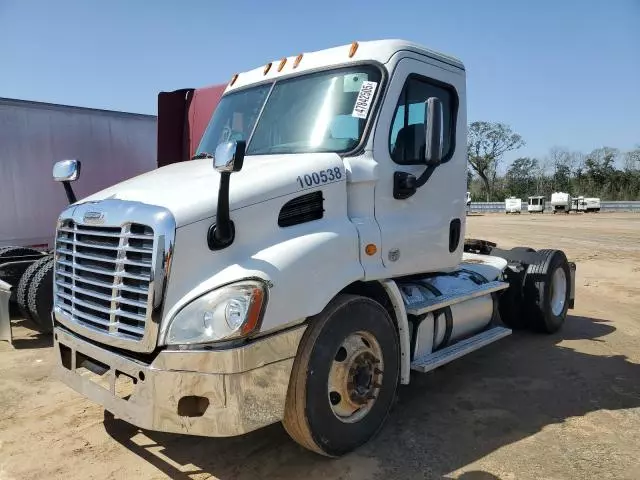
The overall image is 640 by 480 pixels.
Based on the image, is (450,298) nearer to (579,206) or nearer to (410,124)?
(410,124)

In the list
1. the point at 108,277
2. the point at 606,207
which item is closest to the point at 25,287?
the point at 108,277

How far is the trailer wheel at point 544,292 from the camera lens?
22.0 ft

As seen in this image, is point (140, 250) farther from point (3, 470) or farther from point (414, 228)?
point (414, 228)

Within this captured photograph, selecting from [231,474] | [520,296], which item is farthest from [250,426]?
[520,296]

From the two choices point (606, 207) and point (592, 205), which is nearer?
point (592, 205)

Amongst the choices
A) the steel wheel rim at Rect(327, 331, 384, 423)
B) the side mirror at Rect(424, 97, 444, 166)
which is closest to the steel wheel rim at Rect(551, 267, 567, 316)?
the side mirror at Rect(424, 97, 444, 166)

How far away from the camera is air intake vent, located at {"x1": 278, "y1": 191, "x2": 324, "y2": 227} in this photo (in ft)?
11.3

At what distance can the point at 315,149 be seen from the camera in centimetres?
389

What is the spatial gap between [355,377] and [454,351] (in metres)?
1.36

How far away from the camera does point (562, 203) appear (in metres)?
52.4

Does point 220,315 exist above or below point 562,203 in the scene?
above

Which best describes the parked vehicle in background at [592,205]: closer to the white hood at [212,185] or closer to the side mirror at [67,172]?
the white hood at [212,185]

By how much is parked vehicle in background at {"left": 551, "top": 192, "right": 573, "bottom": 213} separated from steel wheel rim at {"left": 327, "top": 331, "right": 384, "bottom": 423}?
177 feet

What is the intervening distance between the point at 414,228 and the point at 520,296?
328 centimetres
